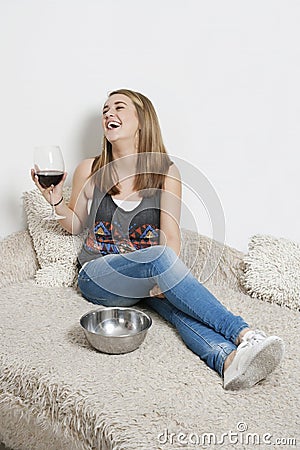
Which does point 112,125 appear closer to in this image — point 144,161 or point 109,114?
A: point 109,114

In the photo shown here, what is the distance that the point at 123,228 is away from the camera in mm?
2270

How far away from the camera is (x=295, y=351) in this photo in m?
1.85

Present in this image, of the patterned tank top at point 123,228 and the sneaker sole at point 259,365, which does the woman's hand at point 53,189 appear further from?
the sneaker sole at point 259,365

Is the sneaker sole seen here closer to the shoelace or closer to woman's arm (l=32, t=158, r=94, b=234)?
the shoelace

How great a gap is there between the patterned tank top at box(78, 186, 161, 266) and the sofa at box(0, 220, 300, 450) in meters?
0.20

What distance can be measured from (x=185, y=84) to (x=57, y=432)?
1.47 meters

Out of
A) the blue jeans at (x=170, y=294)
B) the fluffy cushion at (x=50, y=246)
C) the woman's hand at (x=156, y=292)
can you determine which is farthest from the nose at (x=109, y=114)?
the woman's hand at (x=156, y=292)

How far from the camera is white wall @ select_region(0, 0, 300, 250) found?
2465 mm

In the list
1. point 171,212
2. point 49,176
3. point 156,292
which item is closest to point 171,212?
point 171,212

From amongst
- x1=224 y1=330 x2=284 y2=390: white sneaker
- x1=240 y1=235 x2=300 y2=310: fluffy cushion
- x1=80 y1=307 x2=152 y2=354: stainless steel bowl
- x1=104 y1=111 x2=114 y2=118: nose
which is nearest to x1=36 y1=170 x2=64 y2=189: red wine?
x1=104 y1=111 x2=114 y2=118: nose

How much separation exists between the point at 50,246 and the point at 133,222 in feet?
1.13

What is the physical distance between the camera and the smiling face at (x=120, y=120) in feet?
7.50

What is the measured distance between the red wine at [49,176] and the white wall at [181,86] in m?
0.54

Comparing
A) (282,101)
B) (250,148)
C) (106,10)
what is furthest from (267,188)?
(106,10)
